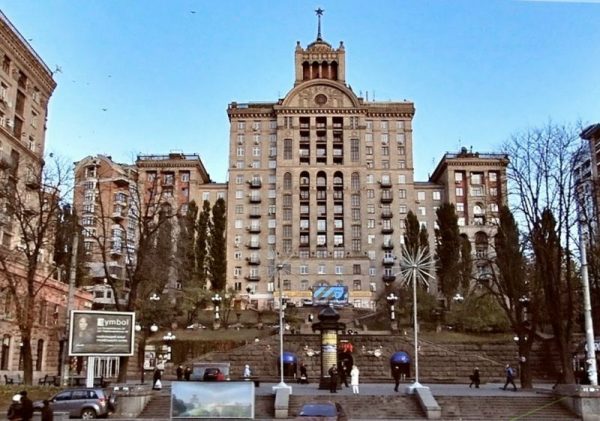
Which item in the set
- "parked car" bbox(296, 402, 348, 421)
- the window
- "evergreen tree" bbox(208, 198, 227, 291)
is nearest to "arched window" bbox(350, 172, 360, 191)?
the window

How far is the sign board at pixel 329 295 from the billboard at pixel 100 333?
47.9 meters

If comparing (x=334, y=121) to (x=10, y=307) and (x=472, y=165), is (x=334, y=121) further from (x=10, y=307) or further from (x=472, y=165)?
(x=10, y=307)

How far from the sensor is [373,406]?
30.0 metres

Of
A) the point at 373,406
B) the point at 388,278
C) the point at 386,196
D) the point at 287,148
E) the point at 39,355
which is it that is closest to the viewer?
the point at 373,406

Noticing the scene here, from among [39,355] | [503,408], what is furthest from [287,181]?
[503,408]

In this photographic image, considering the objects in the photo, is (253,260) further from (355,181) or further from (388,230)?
(388,230)

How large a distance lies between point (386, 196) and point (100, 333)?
239ft

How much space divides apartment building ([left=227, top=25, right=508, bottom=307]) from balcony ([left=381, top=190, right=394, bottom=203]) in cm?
15

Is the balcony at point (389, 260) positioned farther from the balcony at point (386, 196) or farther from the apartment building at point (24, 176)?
the apartment building at point (24, 176)

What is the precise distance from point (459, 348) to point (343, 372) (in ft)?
62.3

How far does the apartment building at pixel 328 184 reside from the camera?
96.2 meters

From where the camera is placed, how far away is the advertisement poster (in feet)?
73.8

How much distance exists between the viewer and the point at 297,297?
9012 centimetres

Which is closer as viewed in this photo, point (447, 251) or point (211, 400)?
point (211, 400)
